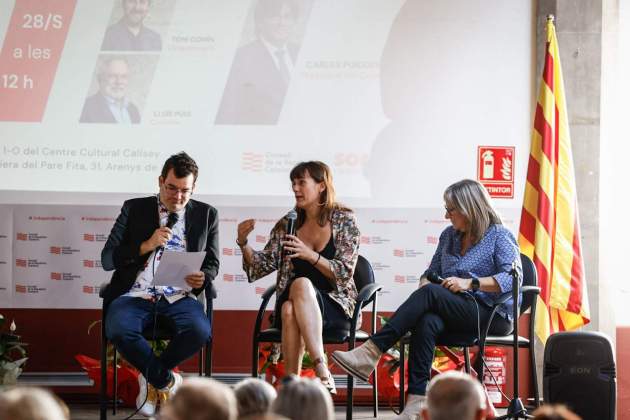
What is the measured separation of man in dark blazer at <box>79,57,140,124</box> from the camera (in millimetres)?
5402

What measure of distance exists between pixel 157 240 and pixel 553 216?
210 cm

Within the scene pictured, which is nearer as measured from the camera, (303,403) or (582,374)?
(303,403)

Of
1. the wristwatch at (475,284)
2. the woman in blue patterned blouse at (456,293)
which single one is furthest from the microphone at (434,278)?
the wristwatch at (475,284)

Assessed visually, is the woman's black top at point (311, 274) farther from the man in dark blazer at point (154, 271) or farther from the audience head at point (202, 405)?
the audience head at point (202, 405)

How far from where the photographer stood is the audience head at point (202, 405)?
6.56 feet

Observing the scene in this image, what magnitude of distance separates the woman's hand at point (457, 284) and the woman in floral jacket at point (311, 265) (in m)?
0.47

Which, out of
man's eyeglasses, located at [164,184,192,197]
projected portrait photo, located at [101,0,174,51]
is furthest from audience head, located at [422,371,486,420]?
projected portrait photo, located at [101,0,174,51]

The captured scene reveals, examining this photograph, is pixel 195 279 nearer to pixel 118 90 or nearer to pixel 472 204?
pixel 472 204

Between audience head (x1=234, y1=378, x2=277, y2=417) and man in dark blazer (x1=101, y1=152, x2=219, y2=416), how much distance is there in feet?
6.53

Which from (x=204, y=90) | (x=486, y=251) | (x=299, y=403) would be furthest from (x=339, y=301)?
(x=299, y=403)

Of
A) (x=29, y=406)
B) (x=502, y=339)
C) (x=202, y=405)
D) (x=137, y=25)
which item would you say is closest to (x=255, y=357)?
(x=502, y=339)

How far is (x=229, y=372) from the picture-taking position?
5465mm

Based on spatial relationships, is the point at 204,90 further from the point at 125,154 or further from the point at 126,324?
the point at 126,324

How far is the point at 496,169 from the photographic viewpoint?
18.1 feet
